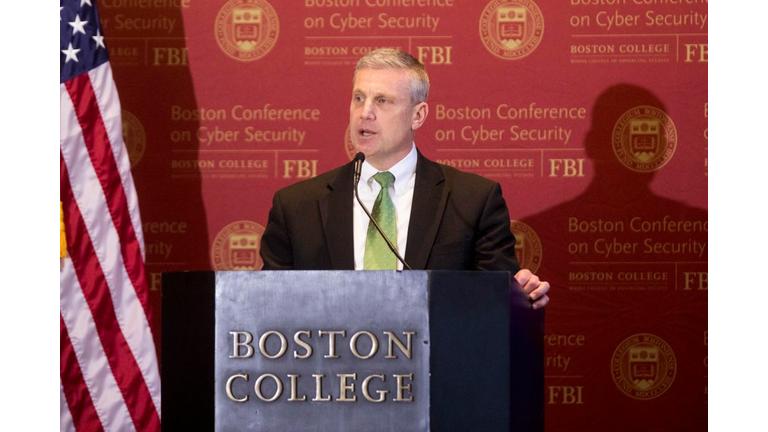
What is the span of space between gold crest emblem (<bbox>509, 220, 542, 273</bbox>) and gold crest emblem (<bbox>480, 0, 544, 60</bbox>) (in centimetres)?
79

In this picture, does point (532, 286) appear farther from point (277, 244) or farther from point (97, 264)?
point (97, 264)

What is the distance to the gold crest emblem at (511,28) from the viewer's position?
162 inches

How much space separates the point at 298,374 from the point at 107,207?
6.85 ft

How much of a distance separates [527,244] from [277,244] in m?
1.50

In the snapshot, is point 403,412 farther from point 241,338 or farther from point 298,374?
point 241,338

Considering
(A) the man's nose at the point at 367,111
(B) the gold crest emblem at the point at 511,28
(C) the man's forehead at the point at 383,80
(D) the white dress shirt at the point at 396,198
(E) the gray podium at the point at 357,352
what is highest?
(B) the gold crest emblem at the point at 511,28

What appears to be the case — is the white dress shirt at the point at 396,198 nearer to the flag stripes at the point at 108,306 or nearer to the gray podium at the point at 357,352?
the gray podium at the point at 357,352

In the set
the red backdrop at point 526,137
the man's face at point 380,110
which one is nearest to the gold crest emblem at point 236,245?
the red backdrop at point 526,137

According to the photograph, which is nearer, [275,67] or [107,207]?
[107,207]

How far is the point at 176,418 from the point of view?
202 centimetres

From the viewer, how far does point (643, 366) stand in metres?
4.01

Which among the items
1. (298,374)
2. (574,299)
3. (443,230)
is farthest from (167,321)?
(574,299)

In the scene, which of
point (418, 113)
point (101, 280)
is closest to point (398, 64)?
point (418, 113)

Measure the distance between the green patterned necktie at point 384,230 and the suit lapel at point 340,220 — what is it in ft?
0.19
